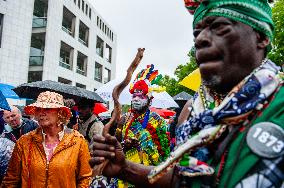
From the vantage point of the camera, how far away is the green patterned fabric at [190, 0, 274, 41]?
4.62ft

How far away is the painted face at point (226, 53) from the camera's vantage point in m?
1.38

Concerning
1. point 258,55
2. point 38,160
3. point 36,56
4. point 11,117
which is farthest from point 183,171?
point 36,56

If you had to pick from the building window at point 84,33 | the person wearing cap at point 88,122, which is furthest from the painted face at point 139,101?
the building window at point 84,33

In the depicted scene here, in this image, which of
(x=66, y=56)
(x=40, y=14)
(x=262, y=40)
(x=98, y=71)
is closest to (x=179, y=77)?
(x=98, y=71)

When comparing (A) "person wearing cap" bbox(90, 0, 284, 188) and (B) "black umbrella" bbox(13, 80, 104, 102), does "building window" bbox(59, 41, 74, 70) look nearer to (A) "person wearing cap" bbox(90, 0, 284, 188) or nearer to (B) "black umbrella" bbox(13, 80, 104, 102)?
(B) "black umbrella" bbox(13, 80, 104, 102)

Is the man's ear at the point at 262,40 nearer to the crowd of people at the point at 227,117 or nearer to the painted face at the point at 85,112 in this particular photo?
the crowd of people at the point at 227,117

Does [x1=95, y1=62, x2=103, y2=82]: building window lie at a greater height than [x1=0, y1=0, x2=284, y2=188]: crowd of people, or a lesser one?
greater

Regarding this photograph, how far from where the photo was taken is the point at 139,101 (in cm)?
541

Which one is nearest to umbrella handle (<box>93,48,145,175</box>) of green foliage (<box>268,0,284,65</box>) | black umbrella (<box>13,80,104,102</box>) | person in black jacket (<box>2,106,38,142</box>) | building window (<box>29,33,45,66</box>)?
person in black jacket (<box>2,106,38,142</box>)

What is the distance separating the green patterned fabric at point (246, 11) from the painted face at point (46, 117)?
3.09 m

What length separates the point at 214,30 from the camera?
144 cm

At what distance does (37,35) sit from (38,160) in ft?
82.1

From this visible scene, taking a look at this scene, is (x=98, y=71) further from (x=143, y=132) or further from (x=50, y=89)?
(x=143, y=132)

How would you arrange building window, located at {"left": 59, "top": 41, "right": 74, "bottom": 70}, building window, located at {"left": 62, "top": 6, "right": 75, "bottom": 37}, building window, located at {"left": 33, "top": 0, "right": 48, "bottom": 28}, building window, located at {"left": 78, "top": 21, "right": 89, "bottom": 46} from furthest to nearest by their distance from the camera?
1. building window, located at {"left": 78, "top": 21, "right": 89, "bottom": 46}
2. building window, located at {"left": 62, "top": 6, "right": 75, "bottom": 37}
3. building window, located at {"left": 59, "top": 41, "right": 74, "bottom": 70}
4. building window, located at {"left": 33, "top": 0, "right": 48, "bottom": 28}
